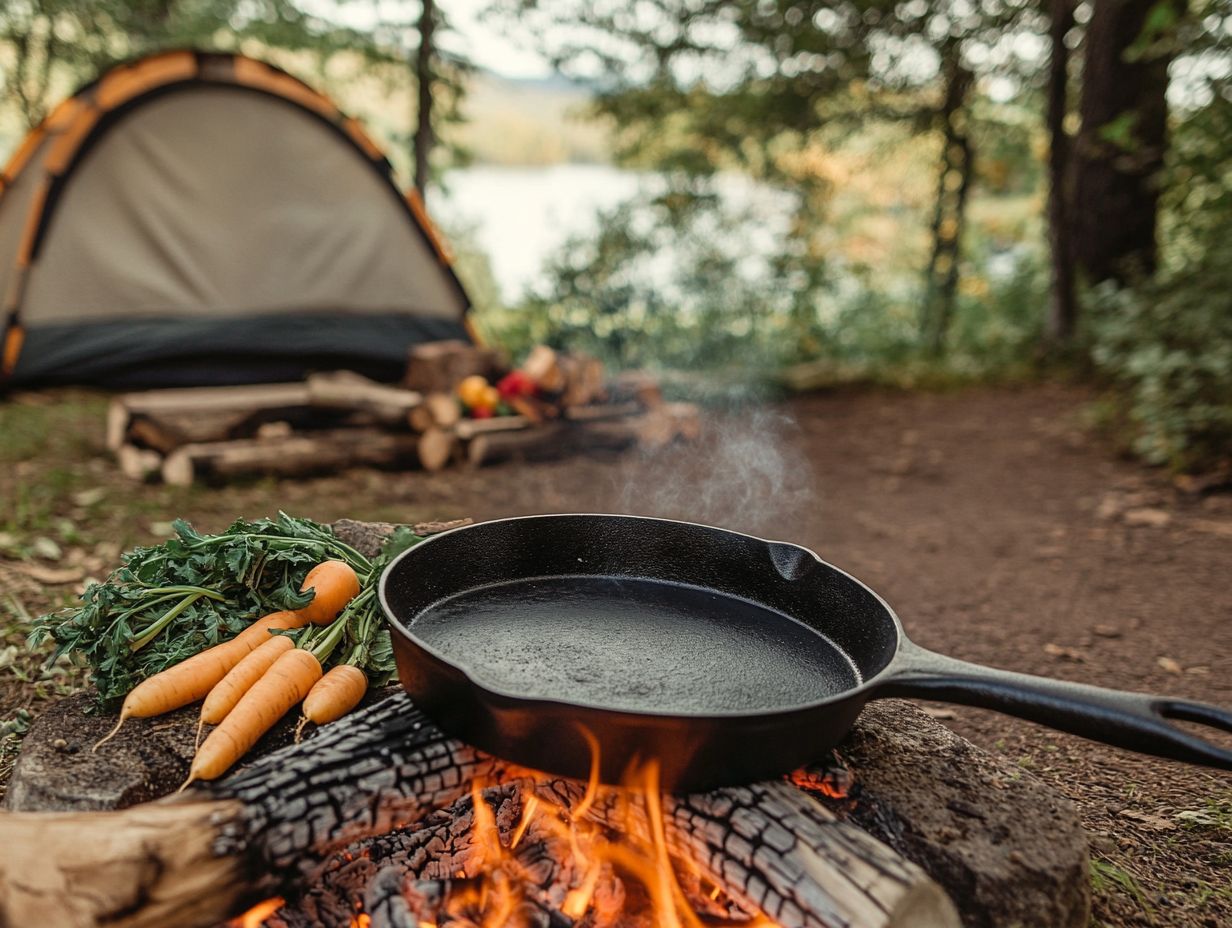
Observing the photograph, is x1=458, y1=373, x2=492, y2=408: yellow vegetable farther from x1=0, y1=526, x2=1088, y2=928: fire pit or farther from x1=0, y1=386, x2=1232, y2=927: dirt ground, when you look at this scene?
x1=0, y1=526, x2=1088, y2=928: fire pit

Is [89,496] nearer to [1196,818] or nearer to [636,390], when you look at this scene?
[636,390]

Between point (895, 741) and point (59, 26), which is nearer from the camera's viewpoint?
point (895, 741)

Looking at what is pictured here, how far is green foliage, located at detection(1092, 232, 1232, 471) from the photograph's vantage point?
4.96 meters

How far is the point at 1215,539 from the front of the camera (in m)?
4.20

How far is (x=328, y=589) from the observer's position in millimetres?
1967

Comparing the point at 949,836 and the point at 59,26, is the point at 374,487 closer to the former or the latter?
the point at 949,836

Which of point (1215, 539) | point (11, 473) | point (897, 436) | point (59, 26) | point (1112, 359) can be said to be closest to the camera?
point (1215, 539)

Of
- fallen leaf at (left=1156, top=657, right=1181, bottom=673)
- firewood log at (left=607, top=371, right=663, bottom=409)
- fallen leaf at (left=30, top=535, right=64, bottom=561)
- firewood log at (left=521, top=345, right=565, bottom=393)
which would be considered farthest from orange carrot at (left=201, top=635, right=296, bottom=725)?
firewood log at (left=607, top=371, right=663, bottom=409)

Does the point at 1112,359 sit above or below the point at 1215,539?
above

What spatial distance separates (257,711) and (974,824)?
1337 mm

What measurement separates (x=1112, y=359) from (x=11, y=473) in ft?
22.5

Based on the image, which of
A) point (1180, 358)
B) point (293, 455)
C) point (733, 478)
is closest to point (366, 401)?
point (293, 455)

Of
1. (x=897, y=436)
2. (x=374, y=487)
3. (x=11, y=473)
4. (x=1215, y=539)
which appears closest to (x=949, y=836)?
(x=1215, y=539)

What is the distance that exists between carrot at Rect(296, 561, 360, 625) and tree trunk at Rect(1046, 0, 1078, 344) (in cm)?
735
